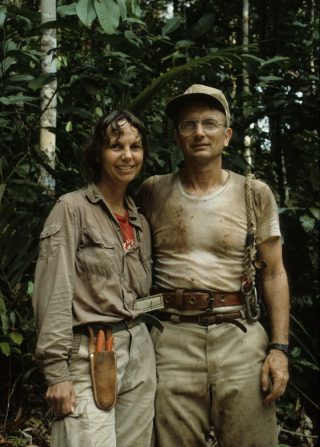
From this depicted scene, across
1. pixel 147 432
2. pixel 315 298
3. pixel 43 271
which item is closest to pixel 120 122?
pixel 43 271

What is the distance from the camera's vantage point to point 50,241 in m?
2.38

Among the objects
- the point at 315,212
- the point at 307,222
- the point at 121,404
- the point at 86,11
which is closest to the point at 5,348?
the point at 121,404

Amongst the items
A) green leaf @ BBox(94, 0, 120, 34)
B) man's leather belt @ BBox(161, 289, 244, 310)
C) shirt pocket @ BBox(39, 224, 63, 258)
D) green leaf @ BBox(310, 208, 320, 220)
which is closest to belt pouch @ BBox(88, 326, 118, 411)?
shirt pocket @ BBox(39, 224, 63, 258)

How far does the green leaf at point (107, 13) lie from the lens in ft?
8.93

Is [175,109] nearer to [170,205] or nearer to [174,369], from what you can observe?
[170,205]

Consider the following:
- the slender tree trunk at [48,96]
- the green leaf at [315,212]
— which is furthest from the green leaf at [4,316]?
the green leaf at [315,212]

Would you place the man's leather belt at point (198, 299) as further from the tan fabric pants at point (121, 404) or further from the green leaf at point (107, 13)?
the green leaf at point (107, 13)

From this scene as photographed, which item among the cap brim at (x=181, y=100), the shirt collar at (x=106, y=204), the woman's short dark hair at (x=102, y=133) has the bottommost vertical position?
the shirt collar at (x=106, y=204)

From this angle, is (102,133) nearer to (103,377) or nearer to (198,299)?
(198,299)

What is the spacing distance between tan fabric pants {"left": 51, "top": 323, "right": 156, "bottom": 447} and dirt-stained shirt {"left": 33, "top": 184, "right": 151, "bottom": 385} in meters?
0.10

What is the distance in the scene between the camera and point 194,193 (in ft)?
9.75

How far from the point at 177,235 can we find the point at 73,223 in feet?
2.17

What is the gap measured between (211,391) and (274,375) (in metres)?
0.32

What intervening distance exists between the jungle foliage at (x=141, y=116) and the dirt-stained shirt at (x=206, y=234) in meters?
0.97
